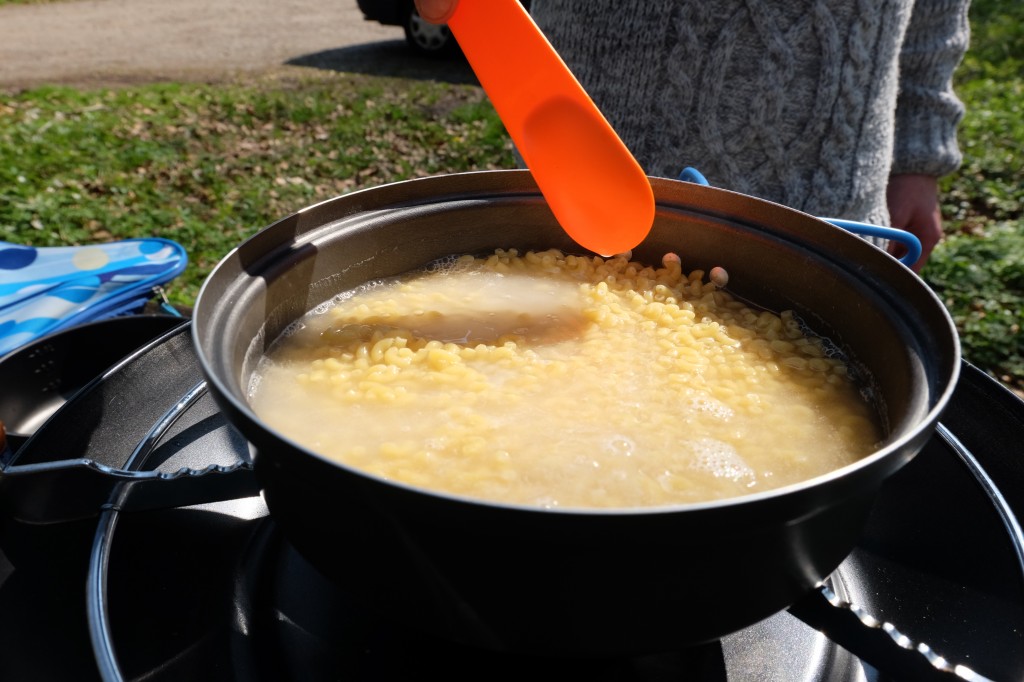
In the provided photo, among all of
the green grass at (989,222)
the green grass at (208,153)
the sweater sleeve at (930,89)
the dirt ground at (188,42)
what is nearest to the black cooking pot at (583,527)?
the sweater sleeve at (930,89)

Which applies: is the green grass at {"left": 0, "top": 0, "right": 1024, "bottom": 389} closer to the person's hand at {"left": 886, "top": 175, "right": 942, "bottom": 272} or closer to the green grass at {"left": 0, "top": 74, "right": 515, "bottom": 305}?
the green grass at {"left": 0, "top": 74, "right": 515, "bottom": 305}

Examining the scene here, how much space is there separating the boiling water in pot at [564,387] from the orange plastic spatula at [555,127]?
0.21 metres

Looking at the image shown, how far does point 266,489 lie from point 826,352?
1.10 meters

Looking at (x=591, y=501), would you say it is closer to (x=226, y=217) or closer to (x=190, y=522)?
(x=190, y=522)

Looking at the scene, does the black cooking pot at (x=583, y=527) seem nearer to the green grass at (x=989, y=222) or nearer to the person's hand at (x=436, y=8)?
the person's hand at (x=436, y=8)

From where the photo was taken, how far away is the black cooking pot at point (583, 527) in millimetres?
810

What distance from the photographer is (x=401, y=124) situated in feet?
22.0

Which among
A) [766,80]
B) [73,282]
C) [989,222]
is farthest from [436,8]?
[989,222]

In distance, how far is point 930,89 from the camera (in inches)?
90.5

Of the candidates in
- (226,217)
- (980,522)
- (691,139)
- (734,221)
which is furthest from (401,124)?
(980,522)

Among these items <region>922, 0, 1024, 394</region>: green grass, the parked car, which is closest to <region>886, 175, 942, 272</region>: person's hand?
<region>922, 0, 1024, 394</region>: green grass

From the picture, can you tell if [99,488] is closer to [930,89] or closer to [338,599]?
[338,599]

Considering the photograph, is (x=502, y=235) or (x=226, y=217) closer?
(x=502, y=235)

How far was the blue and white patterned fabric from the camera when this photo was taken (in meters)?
2.49
